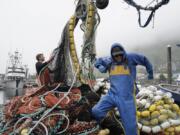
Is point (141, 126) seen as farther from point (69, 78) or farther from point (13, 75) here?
point (13, 75)

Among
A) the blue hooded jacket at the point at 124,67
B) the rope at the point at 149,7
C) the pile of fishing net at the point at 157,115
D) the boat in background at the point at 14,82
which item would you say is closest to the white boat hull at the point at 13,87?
the boat in background at the point at 14,82

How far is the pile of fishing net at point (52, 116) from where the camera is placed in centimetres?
559

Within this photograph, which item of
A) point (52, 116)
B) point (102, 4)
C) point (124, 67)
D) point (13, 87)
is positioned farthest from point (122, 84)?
point (13, 87)

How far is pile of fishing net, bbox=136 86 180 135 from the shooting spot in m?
5.68

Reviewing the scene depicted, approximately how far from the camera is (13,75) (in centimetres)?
3819

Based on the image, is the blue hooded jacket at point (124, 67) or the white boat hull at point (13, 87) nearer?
the blue hooded jacket at point (124, 67)

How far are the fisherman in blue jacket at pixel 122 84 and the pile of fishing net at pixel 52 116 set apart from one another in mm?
358

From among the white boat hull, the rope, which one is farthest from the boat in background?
the rope

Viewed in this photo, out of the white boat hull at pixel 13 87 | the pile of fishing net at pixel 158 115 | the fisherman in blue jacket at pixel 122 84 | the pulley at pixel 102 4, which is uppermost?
the pulley at pixel 102 4

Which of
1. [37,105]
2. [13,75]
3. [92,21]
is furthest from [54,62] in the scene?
[13,75]

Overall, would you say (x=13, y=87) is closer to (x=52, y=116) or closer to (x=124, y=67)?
(x=52, y=116)

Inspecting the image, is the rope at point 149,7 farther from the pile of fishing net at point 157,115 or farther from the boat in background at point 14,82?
the boat in background at point 14,82

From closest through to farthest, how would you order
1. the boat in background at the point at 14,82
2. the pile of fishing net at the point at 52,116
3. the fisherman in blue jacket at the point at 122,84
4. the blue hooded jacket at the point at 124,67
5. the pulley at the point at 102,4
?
the fisherman in blue jacket at the point at 122,84 → the blue hooded jacket at the point at 124,67 → the pile of fishing net at the point at 52,116 → the pulley at the point at 102,4 → the boat in background at the point at 14,82

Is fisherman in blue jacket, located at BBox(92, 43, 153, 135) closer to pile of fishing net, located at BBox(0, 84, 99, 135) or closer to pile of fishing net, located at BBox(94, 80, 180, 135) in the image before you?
pile of fishing net, located at BBox(0, 84, 99, 135)
